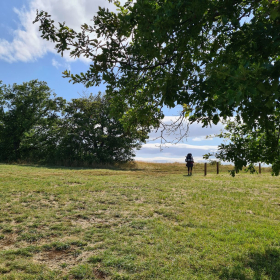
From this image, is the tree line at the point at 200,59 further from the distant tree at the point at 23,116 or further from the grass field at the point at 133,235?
the distant tree at the point at 23,116

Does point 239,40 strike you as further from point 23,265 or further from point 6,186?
point 6,186

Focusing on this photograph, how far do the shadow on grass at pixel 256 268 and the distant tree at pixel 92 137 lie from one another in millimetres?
25812

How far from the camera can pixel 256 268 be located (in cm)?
497

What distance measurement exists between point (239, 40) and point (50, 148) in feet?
109

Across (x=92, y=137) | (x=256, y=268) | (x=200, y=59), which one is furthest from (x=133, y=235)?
(x=92, y=137)

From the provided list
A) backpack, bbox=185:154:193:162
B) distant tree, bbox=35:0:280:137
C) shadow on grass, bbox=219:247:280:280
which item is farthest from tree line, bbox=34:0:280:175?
backpack, bbox=185:154:193:162

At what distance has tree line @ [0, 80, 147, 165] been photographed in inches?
1264

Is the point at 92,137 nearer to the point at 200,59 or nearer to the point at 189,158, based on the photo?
the point at 189,158

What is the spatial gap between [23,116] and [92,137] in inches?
393

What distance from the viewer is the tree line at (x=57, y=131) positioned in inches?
1264

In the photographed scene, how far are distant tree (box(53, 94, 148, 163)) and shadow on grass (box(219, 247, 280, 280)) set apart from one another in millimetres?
25812

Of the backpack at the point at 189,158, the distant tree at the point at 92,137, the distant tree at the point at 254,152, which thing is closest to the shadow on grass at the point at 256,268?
the distant tree at the point at 254,152

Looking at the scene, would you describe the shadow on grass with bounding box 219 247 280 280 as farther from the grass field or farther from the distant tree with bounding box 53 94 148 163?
the distant tree with bounding box 53 94 148 163

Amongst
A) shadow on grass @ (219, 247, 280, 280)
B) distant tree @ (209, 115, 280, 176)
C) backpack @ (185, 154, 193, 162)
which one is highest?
backpack @ (185, 154, 193, 162)
